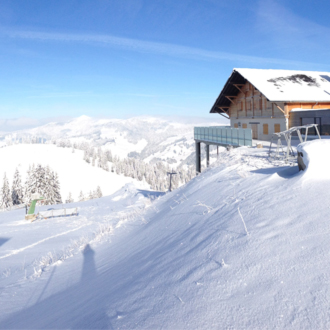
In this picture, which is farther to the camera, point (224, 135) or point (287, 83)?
point (287, 83)

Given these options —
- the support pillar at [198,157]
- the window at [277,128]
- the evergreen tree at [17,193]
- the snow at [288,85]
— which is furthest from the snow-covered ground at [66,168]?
Result: the window at [277,128]

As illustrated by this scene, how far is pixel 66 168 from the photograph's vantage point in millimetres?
106062

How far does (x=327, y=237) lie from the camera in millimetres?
3910

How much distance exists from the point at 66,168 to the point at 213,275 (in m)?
110

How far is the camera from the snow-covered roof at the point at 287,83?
22.8 meters

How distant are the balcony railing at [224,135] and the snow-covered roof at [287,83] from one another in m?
3.91

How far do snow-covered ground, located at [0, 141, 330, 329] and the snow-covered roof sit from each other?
17175 millimetres

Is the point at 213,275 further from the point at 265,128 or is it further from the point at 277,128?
the point at 265,128

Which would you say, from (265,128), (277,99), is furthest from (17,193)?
A: (277,99)

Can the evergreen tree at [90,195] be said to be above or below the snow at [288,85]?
below

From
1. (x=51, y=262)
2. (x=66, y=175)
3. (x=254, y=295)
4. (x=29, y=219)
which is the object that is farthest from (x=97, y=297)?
(x=66, y=175)

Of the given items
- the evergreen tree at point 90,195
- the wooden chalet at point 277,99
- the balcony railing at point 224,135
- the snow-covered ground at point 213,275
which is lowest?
the evergreen tree at point 90,195

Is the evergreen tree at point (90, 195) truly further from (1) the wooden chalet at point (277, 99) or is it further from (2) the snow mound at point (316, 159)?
(2) the snow mound at point (316, 159)

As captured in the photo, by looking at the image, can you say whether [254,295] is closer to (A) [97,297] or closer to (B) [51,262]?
(A) [97,297]
